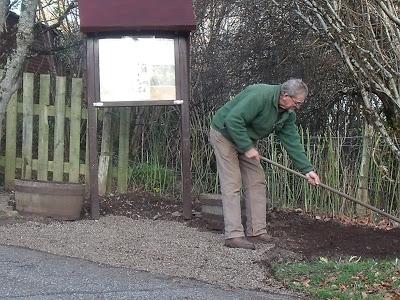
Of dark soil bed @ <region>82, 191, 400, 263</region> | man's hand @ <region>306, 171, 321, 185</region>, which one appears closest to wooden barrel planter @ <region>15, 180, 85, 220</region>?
dark soil bed @ <region>82, 191, 400, 263</region>

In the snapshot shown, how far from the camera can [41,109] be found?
9180 millimetres

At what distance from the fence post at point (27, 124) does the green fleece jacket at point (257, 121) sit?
11.1 ft

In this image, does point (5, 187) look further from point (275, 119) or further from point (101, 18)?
point (275, 119)

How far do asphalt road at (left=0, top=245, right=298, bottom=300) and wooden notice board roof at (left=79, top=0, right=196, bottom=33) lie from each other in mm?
3083

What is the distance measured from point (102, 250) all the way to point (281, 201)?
139 inches

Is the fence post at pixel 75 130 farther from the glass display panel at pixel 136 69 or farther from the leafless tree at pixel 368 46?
the leafless tree at pixel 368 46

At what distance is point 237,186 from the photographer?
22.2 feet

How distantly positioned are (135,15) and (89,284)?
3853 millimetres

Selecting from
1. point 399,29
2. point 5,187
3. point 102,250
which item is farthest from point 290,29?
point 102,250

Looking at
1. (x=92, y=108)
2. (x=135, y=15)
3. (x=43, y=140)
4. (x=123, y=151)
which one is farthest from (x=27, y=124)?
(x=135, y=15)

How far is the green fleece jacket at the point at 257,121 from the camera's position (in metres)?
6.45

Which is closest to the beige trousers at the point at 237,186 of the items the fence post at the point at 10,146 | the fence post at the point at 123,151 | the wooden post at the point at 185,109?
the wooden post at the point at 185,109

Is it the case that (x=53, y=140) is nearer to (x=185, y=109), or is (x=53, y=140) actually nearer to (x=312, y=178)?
(x=185, y=109)

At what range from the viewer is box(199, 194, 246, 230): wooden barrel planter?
7.59 m
